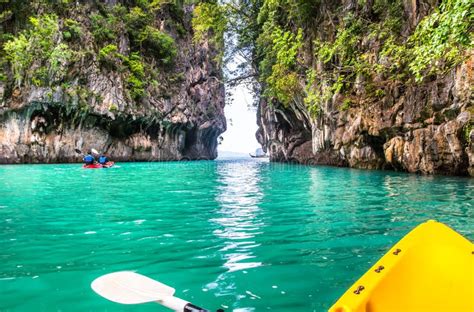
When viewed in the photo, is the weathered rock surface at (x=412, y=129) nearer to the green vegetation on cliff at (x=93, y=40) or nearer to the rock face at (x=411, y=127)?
the rock face at (x=411, y=127)

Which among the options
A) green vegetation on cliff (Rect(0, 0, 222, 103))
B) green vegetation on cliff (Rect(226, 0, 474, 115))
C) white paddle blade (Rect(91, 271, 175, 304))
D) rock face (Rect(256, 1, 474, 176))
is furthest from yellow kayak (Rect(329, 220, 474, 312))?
green vegetation on cliff (Rect(0, 0, 222, 103))

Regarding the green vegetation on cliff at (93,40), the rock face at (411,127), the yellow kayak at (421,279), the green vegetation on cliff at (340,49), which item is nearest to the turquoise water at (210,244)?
the yellow kayak at (421,279)

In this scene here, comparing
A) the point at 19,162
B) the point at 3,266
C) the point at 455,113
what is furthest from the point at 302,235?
the point at 19,162

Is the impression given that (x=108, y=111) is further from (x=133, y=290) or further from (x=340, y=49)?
(x=133, y=290)

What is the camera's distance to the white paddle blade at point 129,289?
224cm

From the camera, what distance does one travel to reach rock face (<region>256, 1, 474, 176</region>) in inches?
451

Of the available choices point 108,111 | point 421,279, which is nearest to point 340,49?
point 421,279

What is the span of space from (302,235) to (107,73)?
30.4 metres

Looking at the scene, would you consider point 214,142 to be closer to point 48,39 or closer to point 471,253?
→ point 48,39

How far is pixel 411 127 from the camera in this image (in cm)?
1432

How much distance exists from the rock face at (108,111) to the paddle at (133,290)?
27615 millimetres

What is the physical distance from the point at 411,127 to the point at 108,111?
24.6 meters

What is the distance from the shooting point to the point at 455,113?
1181 centimetres

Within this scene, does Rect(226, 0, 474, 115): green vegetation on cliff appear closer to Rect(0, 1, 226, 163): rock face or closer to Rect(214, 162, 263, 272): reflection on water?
Rect(214, 162, 263, 272): reflection on water
